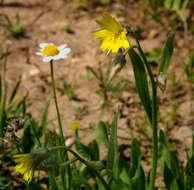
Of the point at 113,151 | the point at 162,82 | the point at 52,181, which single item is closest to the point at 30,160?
the point at 52,181

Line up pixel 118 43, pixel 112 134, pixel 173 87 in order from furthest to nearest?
1. pixel 173 87
2. pixel 112 134
3. pixel 118 43

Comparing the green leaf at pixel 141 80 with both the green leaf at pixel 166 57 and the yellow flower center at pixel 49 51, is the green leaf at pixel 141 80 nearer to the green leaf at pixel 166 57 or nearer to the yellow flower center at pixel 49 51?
the green leaf at pixel 166 57

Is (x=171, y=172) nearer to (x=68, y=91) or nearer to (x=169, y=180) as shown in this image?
(x=169, y=180)

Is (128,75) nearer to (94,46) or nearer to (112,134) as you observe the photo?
(94,46)

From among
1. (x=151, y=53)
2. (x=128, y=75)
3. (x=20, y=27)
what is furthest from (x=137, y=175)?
(x=20, y=27)

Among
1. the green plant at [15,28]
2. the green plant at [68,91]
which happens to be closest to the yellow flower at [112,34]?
the green plant at [68,91]
